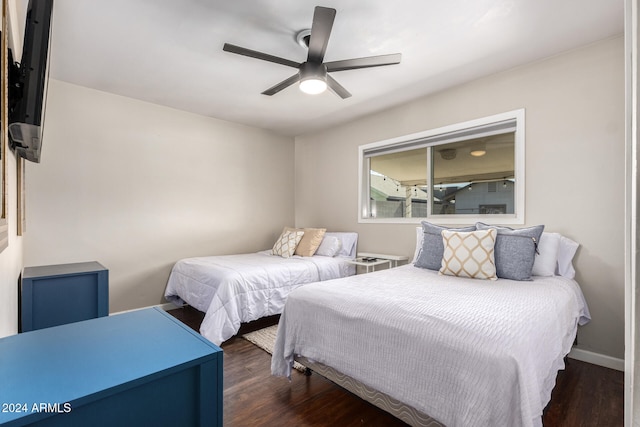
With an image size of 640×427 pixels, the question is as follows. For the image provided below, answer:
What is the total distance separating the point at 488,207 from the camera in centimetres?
301

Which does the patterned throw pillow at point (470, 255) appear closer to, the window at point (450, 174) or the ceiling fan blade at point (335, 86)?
the window at point (450, 174)

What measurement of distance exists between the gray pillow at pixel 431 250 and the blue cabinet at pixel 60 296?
260 centimetres

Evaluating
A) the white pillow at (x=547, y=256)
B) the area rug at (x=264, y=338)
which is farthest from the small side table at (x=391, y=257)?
the area rug at (x=264, y=338)

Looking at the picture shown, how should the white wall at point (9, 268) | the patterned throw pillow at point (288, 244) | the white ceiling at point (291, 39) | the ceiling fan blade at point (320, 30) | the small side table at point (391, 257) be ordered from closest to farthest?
the white wall at point (9, 268) → the ceiling fan blade at point (320, 30) → the white ceiling at point (291, 39) → the small side table at point (391, 257) → the patterned throw pillow at point (288, 244)

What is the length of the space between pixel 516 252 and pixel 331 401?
1.68m

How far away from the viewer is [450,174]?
131 inches

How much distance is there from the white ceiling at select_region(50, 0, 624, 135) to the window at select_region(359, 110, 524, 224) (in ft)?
1.74

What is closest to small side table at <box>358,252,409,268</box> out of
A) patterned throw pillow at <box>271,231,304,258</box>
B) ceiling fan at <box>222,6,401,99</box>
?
patterned throw pillow at <box>271,231,304,258</box>

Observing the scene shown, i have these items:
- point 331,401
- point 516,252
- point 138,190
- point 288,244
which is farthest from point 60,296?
point 516,252

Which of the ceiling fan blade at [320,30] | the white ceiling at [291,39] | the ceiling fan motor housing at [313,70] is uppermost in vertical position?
the white ceiling at [291,39]

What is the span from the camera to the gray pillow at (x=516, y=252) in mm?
2219

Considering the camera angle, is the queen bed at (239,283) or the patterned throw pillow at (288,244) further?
the patterned throw pillow at (288,244)

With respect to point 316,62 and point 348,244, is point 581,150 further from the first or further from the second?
point 348,244

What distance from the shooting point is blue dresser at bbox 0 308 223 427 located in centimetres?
61
